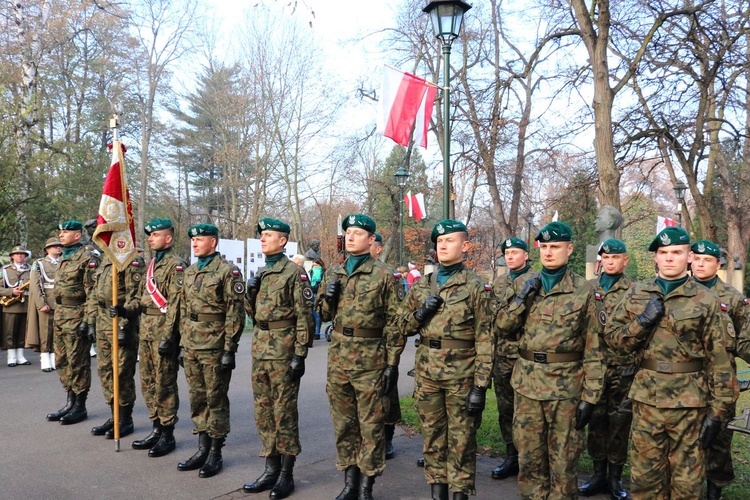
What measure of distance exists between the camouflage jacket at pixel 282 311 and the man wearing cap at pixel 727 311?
3214 millimetres

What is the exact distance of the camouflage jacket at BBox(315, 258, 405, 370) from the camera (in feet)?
15.9

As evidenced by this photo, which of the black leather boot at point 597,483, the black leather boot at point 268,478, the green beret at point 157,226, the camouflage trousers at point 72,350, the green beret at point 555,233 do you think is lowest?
the black leather boot at point 597,483

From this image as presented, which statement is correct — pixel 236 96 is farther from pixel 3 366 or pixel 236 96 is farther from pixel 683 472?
pixel 683 472

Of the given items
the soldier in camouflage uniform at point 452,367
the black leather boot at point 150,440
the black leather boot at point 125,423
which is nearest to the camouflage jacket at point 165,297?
the black leather boot at point 150,440

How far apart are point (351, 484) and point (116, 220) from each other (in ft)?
12.1

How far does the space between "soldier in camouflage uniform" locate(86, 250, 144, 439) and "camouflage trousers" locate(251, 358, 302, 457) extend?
6.69 feet

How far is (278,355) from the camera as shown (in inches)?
201

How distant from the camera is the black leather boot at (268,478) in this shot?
5047mm

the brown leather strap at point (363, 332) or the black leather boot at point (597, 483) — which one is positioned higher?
the brown leather strap at point (363, 332)

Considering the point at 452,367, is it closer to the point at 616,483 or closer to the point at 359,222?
the point at 359,222

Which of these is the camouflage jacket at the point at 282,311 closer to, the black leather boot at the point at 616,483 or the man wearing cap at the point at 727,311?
the black leather boot at the point at 616,483

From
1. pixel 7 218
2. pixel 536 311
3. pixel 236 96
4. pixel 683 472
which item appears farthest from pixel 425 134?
pixel 236 96

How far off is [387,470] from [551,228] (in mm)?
2808

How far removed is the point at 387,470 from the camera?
568cm
